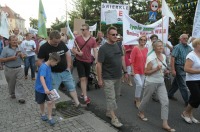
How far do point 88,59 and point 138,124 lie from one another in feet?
6.89

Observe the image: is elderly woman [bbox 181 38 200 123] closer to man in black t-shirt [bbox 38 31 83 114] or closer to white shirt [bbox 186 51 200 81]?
white shirt [bbox 186 51 200 81]

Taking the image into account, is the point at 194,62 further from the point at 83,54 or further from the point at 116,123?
the point at 83,54

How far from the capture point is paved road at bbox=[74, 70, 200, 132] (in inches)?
182

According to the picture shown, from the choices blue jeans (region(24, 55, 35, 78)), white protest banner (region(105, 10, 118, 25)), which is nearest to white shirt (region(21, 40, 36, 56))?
blue jeans (region(24, 55, 35, 78))

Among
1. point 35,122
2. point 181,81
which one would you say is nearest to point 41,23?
point 35,122

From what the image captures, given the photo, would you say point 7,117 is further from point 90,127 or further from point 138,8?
point 138,8

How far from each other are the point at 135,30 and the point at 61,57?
8.82 feet

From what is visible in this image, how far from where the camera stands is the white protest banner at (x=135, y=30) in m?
6.80

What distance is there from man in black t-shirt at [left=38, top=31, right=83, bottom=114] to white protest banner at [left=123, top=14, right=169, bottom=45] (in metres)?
2.09

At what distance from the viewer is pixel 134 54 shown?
5.79 m

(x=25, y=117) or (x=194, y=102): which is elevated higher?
(x=194, y=102)

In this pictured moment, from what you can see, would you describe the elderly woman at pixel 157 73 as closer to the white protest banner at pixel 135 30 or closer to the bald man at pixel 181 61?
the bald man at pixel 181 61

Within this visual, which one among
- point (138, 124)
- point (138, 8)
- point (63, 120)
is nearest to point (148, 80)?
point (138, 124)

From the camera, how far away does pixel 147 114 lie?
5383 millimetres
